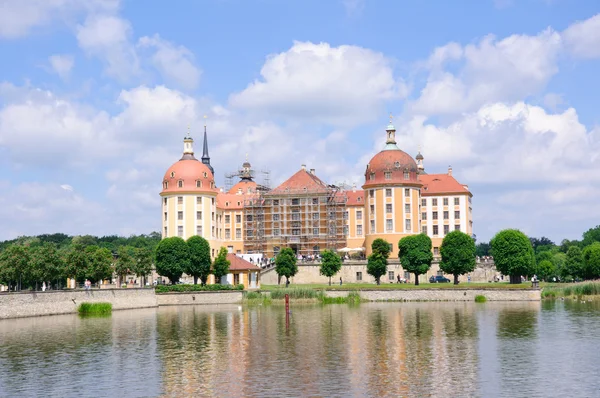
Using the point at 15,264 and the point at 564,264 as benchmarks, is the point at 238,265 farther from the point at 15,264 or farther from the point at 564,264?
the point at 564,264

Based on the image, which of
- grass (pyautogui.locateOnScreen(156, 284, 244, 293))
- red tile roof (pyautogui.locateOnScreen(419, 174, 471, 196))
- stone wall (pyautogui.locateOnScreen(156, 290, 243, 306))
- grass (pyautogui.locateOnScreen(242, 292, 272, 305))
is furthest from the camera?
red tile roof (pyautogui.locateOnScreen(419, 174, 471, 196))

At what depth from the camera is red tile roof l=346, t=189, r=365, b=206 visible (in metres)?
111

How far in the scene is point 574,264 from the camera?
340ft

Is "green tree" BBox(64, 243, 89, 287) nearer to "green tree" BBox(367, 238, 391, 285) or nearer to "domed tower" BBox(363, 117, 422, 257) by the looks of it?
"green tree" BBox(367, 238, 391, 285)

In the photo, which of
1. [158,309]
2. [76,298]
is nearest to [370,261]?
[158,309]

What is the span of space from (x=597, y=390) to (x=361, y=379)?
8.50 metres

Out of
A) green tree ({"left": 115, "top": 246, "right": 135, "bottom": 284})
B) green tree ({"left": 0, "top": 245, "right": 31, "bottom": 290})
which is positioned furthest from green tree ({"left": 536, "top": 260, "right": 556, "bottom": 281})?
green tree ({"left": 0, "top": 245, "right": 31, "bottom": 290})

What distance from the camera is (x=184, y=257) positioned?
8550 cm

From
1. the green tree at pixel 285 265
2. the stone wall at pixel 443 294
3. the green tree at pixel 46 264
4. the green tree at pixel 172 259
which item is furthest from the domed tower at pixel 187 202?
the green tree at pixel 46 264

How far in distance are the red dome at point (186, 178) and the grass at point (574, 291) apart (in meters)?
47.0

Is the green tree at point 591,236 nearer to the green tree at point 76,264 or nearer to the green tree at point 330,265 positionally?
the green tree at point 330,265

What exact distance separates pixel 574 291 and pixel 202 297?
1464 inches

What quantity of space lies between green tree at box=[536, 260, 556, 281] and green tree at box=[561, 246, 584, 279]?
10.8ft

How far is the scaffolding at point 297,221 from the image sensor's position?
110062 millimetres
